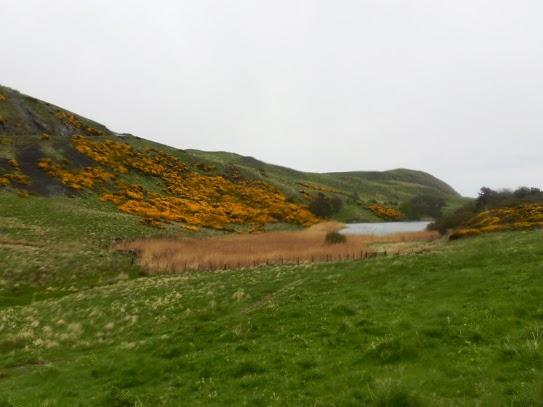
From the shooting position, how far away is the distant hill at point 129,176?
7912 centimetres

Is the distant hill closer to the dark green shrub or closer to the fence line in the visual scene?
the dark green shrub

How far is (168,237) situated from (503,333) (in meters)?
48.5

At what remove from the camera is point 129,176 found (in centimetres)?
9562

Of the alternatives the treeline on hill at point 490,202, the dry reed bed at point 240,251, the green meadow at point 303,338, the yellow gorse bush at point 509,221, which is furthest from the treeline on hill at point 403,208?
the green meadow at point 303,338

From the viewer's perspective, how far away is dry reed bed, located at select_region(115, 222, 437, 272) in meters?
42.5

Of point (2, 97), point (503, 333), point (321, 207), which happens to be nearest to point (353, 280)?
point (503, 333)

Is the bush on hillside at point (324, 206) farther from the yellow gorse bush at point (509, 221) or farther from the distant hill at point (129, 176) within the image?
the yellow gorse bush at point (509, 221)

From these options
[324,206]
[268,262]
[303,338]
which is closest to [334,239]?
[268,262]

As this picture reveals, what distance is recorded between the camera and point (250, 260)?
Answer: 42750 mm

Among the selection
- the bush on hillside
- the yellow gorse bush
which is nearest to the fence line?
the yellow gorse bush

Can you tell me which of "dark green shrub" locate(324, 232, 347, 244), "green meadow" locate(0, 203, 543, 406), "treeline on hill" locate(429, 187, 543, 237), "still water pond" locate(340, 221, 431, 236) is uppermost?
"treeline on hill" locate(429, 187, 543, 237)

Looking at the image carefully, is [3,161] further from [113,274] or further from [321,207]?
[321,207]

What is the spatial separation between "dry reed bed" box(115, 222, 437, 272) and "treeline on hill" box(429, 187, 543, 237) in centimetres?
615

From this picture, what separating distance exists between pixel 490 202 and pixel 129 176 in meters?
65.4
